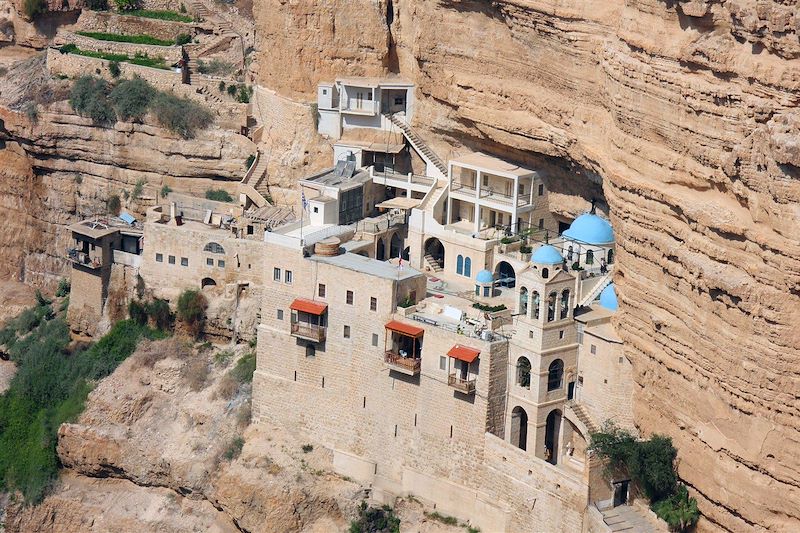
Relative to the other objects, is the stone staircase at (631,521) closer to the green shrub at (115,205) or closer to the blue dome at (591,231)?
the blue dome at (591,231)

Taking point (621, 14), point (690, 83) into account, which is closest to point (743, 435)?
point (690, 83)

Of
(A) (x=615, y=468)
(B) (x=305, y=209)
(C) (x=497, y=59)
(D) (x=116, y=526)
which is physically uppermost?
(C) (x=497, y=59)

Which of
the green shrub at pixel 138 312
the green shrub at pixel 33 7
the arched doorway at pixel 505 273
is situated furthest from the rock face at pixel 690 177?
the green shrub at pixel 33 7

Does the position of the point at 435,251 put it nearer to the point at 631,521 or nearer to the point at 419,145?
the point at 419,145

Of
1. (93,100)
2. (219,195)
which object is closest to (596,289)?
(219,195)

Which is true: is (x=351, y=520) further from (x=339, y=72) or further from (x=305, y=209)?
(x=339, y=72)
